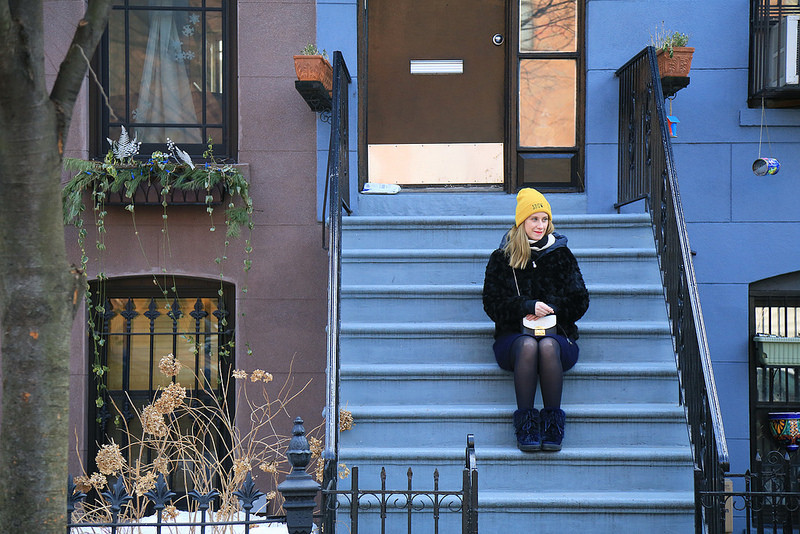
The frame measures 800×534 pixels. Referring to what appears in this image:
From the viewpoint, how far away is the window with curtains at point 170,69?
22.2ft

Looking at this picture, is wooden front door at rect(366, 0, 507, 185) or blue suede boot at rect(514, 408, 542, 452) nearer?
blue suede boot at rect(514, 408, 542, 452)

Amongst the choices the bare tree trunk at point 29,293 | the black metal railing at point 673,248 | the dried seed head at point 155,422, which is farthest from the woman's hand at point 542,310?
the bare tree trunk at point 29,293

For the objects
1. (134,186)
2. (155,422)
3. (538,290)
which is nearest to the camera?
(155,422)

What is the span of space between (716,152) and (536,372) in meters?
2.81

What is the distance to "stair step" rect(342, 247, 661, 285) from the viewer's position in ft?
→ 18.8

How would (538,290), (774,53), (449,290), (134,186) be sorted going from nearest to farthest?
(538,290)
(449,290)
(134,186)
(774,53)

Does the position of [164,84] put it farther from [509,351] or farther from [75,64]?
[75,64]

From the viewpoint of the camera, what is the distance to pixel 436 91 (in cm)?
706

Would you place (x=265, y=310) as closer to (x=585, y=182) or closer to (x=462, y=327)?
(x=462, y=327)

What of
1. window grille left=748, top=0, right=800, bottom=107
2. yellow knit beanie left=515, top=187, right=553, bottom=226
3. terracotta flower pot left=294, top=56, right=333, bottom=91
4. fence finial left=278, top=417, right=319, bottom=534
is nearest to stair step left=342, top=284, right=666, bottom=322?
yellow knit beanie left=515, top=187, right=553, bottom=226

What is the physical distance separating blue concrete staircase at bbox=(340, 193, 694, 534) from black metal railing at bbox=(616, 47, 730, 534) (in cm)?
21

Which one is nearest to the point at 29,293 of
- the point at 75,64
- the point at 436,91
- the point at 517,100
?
the point at 75,64

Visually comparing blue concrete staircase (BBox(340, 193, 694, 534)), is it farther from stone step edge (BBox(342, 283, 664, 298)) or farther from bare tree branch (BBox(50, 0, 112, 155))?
bare tree branch (BBox(50, 0, 112, 155))

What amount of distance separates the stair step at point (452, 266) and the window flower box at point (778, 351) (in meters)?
1.32
